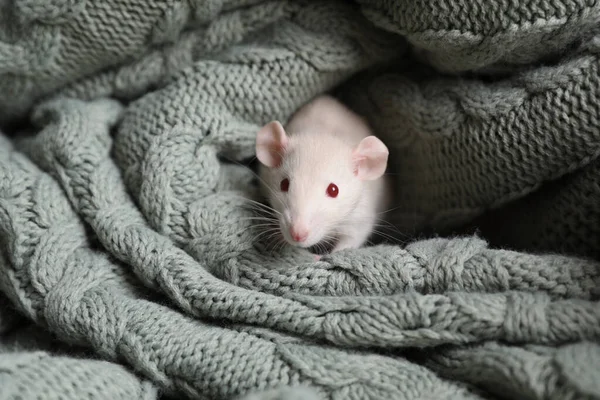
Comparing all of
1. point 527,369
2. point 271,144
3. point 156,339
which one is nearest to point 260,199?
point 271,144

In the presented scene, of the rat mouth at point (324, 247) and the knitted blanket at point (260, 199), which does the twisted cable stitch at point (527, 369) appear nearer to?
the knitted blanket at point (260, 199)

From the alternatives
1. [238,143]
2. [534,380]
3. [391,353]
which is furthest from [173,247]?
[534,380]

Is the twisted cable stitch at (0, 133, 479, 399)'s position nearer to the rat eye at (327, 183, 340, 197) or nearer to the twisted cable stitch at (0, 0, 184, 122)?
the twisted cable stitch at (0, 0, 184, 122)

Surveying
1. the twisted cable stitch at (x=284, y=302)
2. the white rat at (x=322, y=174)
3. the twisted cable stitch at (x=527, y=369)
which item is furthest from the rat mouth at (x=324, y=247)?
the twisted cable stitch at (x=527, y=369)

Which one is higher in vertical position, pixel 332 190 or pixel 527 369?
pixel 332 190

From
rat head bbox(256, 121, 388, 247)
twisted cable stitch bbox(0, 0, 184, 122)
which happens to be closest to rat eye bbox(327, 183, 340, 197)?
rat head bbox(256, 121, 388, 247)

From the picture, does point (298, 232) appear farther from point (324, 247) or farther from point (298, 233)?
point (324, 247)

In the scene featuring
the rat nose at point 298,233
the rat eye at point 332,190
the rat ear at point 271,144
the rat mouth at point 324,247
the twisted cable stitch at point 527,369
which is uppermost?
the rat ear at point 271,144
